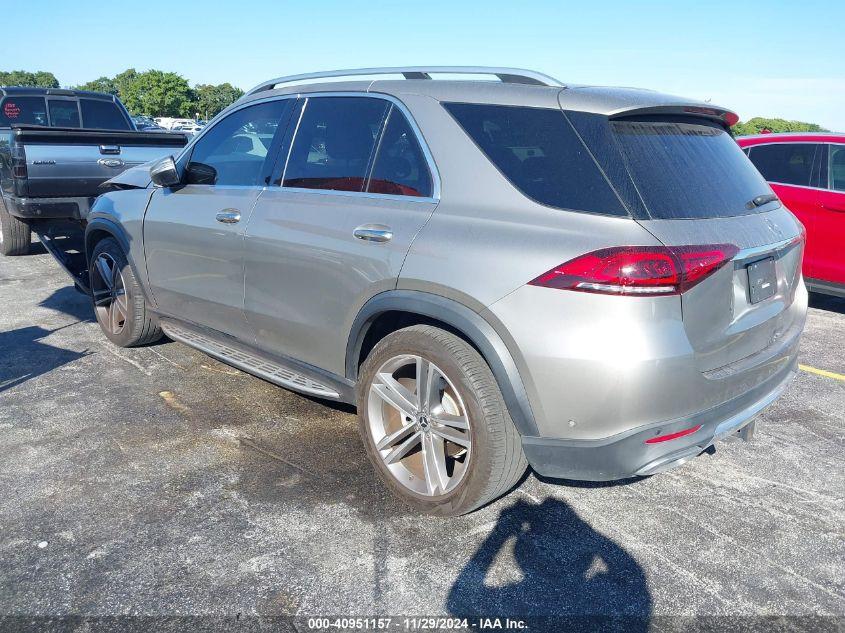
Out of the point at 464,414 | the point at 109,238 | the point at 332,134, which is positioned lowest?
the point at 464,414

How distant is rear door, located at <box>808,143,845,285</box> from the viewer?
6.63 meters

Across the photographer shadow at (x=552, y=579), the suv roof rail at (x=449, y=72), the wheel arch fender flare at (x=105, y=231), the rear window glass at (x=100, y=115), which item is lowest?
the photographer shadow at (x=552, y=579)

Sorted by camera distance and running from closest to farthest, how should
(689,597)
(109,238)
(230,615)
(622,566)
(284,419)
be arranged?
(230,615)
(689,597)
(622,566)
(284,419)
(109,238)

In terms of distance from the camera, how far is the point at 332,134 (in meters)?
3.64

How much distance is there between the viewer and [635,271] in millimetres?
2504

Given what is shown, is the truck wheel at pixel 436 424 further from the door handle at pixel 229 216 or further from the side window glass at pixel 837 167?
the side window glass at pixel 837 167

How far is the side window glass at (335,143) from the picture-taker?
3.46 metres

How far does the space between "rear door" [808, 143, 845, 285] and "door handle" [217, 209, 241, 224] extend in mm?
5457

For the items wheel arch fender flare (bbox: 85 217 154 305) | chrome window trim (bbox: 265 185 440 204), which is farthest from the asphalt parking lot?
chrome window trim (bbox: 265 185 440 204)

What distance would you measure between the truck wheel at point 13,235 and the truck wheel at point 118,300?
363 centimetres

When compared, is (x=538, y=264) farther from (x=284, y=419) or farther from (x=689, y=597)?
(x=284, y=419)

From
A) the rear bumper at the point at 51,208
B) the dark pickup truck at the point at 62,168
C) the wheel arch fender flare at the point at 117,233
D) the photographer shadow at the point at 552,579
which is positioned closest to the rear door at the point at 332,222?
the photographer shadow at the point at 552,579

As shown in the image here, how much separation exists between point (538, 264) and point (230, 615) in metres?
1.63

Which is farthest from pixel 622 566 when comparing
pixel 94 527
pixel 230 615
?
pixel 94 527
